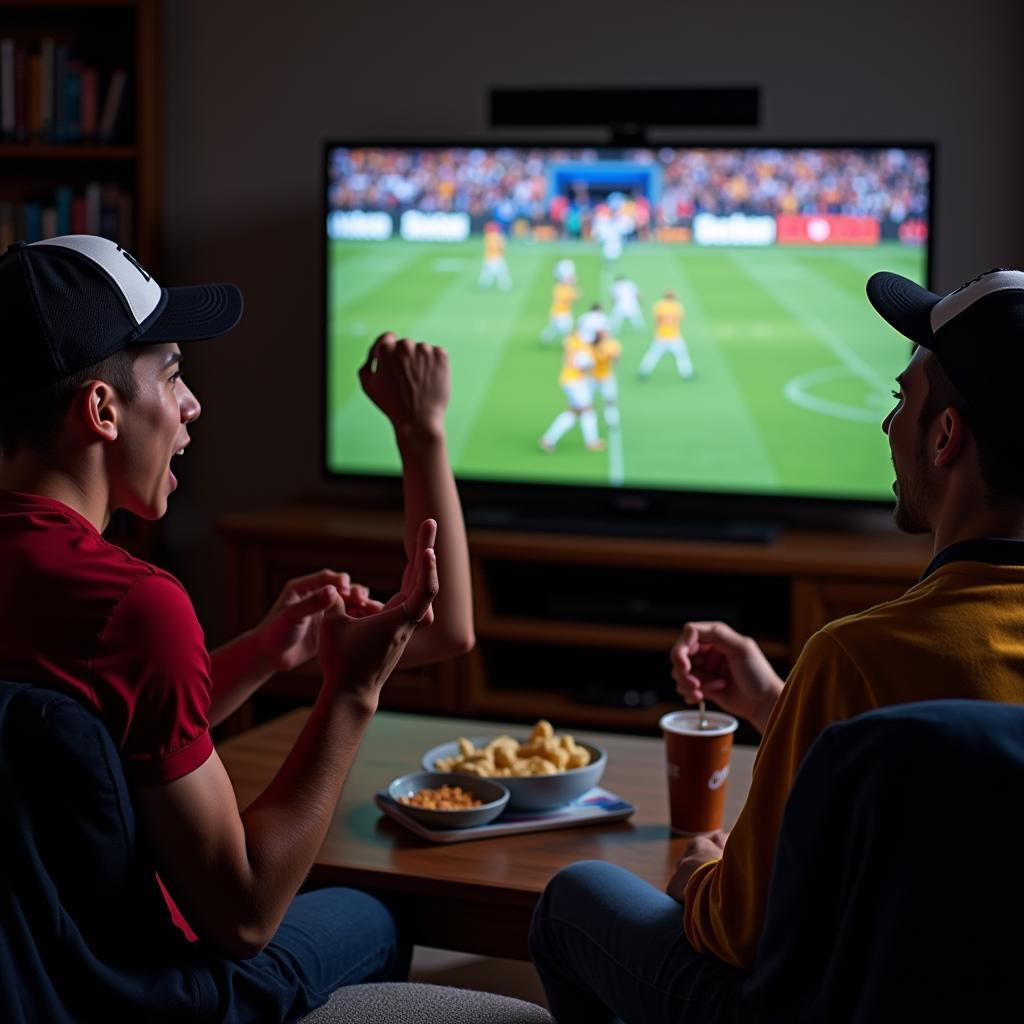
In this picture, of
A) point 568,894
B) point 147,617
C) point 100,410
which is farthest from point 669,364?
point 147,617

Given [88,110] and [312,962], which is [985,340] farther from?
[88,110]

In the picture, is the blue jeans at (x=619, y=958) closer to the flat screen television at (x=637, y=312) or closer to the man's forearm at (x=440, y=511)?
the man's forearm at (x=440, y=511)

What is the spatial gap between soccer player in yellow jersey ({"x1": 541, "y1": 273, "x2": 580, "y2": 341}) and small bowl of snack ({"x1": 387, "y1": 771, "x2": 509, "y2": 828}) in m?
2.35

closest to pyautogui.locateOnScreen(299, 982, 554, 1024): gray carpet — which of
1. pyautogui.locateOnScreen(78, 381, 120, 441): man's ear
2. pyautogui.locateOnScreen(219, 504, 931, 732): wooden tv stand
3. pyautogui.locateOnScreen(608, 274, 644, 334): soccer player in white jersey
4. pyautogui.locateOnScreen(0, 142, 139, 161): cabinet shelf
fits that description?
pyautogui.locateOnScreen(78, 381, 120, 441): man's ear

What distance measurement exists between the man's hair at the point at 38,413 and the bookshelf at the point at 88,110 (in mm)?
3120

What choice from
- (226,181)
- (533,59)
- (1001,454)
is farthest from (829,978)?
(226,181)

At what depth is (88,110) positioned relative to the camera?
4.46m

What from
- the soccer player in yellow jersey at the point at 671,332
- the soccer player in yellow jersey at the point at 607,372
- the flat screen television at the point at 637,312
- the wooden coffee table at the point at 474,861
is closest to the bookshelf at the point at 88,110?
the flat screen television at the point at 637,312

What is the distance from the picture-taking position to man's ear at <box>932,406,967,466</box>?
1.40m

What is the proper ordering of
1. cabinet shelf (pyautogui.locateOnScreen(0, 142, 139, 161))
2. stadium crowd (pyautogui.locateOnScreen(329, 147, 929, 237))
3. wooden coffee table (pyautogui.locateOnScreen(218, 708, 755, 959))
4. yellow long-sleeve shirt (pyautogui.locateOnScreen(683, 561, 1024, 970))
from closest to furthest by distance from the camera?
yellow long-sleeve shirt (pyautogui.locateOnScreen(683, 561, 1024, 970)) < wooden coffee table (pyautogui.locateOnScreen(218, 708, 755, 959)) < stadium crowd (pyautogui.locateOnScreen(329, 147, 929, 237)) < cabinet shelf (pyautogui.locateOnScreen(0, 142, 139, 161))

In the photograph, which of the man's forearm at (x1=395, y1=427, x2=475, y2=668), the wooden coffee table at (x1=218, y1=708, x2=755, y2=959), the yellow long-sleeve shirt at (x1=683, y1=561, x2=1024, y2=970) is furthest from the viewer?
the man's forearm at (x1=395, y1=427, x2=475, y2=668)

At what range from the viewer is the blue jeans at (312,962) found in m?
1.49

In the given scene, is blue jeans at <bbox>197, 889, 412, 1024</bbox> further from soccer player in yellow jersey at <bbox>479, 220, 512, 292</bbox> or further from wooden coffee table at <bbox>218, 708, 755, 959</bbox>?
soccer player in yellow jersey at <bbox>479, 220, 512, 292</bbox>

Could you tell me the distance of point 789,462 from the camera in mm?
4012
